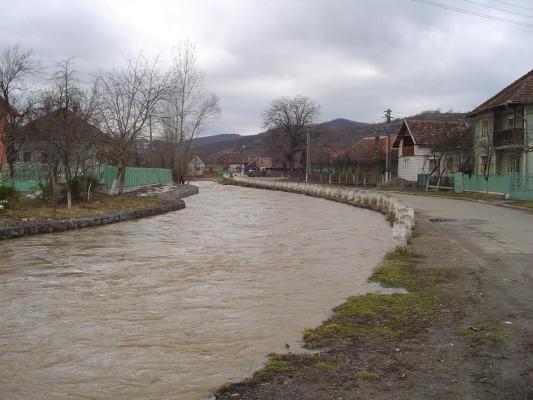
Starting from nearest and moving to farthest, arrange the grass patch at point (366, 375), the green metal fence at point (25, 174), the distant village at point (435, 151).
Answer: the grass patch at point (366, 375) → the green metal fence at point (25, 174) → the distant village at point (435, 151)

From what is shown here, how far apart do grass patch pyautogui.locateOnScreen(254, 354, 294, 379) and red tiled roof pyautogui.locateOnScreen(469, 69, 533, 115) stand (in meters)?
38.9

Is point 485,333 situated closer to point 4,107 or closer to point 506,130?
point 4,107

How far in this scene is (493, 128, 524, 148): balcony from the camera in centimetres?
4032

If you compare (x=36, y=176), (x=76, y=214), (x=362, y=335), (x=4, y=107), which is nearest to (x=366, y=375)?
(x=362, y=335)

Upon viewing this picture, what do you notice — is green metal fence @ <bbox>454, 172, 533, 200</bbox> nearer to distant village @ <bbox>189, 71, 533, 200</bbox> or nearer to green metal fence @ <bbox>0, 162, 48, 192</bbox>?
distant village @ <bbox>189, 71, 533, 200</bbox>

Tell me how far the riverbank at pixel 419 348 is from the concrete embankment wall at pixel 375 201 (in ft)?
15.4

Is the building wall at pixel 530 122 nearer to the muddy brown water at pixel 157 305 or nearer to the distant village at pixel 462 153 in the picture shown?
the distant village at pixel 462 153

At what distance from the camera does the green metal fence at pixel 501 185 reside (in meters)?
34.1

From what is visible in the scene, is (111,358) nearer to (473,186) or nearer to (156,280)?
(156,280)

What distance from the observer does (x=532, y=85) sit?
134 feet

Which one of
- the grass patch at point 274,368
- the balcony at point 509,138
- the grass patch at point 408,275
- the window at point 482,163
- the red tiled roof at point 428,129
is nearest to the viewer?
the grass patch at point 274,368

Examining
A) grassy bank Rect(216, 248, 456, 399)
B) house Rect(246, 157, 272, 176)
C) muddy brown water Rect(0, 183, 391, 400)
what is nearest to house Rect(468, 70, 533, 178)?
muddy brown water Rect(0, 183, 391, 400)

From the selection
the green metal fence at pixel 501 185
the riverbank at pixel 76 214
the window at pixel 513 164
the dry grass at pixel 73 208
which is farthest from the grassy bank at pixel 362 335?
the window at pixel 513 164

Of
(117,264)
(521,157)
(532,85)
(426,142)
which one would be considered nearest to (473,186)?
(521,157)
